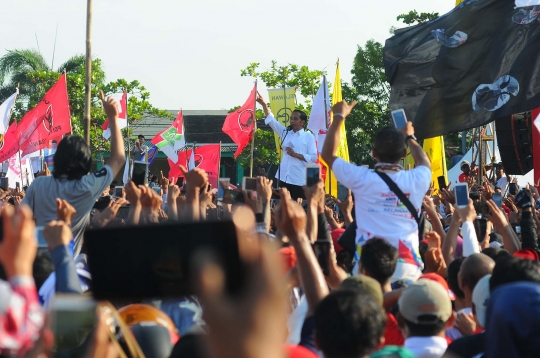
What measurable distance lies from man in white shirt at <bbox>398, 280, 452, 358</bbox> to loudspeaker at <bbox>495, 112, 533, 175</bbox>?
9154 millimetres

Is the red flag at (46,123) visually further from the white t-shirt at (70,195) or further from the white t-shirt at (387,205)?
the white t-shirt at (387,205)

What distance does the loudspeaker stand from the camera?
1246cm

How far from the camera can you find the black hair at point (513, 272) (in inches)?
141

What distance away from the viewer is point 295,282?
154 inches

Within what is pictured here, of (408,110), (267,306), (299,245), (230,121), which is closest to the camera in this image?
(267,306)

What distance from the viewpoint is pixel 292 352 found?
2.39 m

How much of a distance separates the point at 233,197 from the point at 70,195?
3.63ft

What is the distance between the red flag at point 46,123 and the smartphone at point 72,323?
15.7 meters

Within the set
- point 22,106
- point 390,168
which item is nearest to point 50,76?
point 22,106

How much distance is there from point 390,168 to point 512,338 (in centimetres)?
277

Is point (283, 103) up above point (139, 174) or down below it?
above

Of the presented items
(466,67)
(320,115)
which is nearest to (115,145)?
(466,67)

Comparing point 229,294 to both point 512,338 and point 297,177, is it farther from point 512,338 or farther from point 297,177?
point 297,177

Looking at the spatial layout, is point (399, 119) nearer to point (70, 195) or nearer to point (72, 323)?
point (70, 195)
